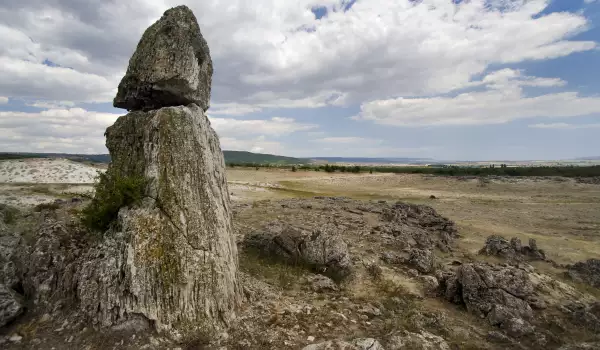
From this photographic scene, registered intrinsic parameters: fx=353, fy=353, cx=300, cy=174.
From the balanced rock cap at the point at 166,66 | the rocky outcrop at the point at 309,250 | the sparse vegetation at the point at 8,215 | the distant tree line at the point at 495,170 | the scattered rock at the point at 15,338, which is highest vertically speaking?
the balanced rock cap at the point at 166,66

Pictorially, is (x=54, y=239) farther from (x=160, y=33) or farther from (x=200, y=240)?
(x=160, y=33)

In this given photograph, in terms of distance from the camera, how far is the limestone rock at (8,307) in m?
7.68

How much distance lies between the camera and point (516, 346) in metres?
8.95

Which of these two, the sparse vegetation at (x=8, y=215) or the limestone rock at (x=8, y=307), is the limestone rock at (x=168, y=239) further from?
the sparse vegetation at (x=8, y=215)

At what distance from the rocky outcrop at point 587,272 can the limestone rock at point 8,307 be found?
62.9ft

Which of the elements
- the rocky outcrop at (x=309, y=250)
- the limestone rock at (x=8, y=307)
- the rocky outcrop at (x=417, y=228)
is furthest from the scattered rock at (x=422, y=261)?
the limestone rock at (x=8, y=307)

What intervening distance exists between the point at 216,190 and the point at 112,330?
397 cm

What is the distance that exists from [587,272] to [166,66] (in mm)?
18289

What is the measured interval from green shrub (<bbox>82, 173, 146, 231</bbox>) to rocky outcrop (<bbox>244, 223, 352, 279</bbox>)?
20.2 ft

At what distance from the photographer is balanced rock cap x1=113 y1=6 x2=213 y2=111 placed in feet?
31.6

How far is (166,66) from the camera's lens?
31.3 feet

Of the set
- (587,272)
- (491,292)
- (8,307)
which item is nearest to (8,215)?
(8,307)

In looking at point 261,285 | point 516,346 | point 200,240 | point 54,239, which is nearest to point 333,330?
point 261,285

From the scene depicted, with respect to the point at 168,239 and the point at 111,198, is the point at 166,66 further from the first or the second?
the point at 168,239
